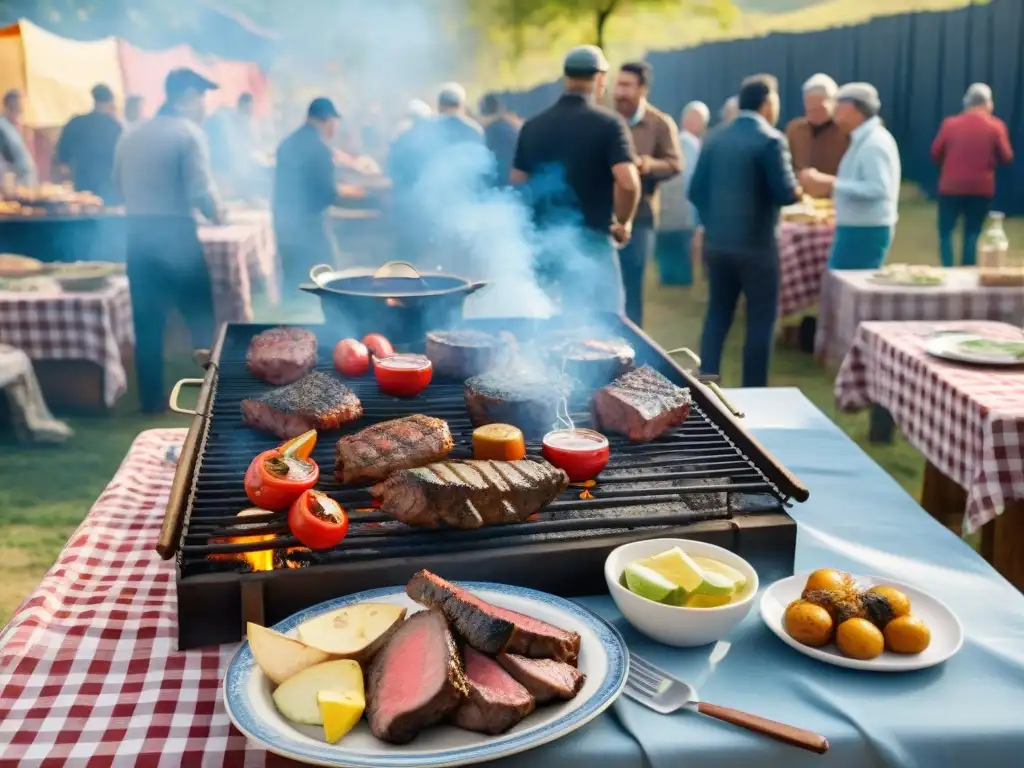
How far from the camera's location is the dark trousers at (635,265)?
771 centimetres

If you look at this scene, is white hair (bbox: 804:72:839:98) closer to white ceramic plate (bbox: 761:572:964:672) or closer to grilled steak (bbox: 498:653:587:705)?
white ceramic plate (bbox: 761:572:964:672)

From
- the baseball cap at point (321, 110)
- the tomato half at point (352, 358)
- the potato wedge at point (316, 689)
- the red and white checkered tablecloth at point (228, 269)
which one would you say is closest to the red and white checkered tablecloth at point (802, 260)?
the baseball cap at point (321, 110)

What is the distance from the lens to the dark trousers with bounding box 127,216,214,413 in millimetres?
6977

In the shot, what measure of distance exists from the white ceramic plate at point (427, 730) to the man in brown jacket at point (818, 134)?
8.88 metres

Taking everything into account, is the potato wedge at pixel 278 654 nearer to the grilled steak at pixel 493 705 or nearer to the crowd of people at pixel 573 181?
the grilled steak at pixel 493 705

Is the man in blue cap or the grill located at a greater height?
the man in blue cap

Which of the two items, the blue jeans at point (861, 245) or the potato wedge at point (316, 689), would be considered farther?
the blue jeans at point (861, 245)

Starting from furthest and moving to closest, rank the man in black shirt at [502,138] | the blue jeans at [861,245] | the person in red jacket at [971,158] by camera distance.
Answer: the person in red jacket at [971,158] → the man in black shirt at [502,138] → the blue jeans at [861,245]

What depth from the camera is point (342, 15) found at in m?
11.5

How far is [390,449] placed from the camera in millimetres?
2588

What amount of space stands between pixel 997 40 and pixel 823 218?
1172cm

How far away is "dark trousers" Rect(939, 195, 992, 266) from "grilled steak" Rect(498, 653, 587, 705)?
12022mm

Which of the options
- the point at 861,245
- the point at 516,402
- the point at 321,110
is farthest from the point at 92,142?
the point at 516,402

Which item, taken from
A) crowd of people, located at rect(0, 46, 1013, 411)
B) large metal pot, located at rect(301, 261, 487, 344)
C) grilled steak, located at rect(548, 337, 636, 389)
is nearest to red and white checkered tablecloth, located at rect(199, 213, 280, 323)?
crowd of people, located at rect(0, 46, 1013, 411)
